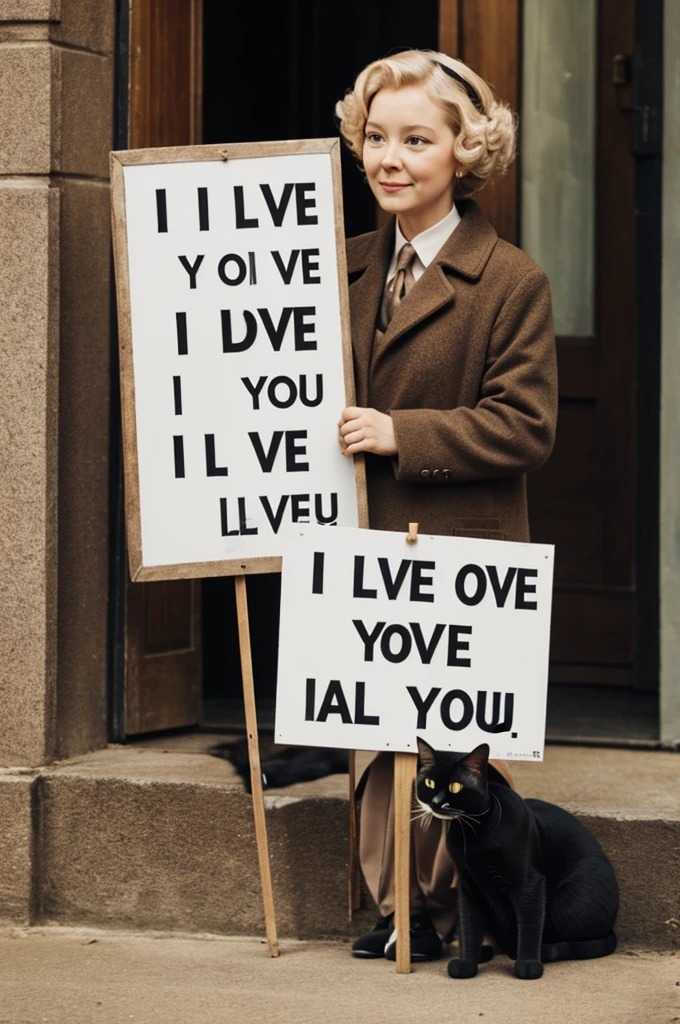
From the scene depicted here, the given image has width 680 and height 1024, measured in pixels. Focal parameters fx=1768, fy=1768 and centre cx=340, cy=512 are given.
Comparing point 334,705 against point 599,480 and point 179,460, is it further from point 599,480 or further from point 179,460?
point 599,480

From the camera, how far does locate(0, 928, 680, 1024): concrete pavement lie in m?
3.88

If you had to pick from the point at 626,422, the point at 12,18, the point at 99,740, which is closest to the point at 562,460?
the point at 626,422

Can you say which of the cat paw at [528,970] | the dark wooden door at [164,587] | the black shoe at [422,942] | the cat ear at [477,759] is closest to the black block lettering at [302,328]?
the cat ear at [477,759]

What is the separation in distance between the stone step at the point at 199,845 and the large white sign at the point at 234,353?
78 cm

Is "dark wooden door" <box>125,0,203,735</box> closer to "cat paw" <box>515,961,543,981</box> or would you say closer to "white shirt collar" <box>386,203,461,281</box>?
"white shirt collar" <box>386,203,461,281</box>

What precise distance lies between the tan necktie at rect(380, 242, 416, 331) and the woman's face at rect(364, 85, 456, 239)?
116 millimetres

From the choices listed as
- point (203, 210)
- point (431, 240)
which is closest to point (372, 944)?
point (431, 240)

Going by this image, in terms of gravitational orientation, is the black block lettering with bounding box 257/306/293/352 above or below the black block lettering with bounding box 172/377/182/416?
above

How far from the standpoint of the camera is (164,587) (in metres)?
5.27

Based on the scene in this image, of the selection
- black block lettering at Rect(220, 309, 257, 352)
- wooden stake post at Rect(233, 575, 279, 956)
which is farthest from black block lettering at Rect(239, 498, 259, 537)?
black block lettering at Rect(220, 309, 257, 352)

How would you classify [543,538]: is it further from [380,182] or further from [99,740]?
[380,182]

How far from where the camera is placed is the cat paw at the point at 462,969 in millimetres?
4098

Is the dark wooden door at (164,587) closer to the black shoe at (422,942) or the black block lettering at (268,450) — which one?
the black block lettering at (268,450)

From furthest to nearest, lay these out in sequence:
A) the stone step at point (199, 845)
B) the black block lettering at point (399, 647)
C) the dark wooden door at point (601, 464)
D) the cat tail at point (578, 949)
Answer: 1. the dark wooden door at point (601, 464)
2. the stone step at point (199, 845)
3. the cat tail at point (578, 949)
4. the black block lettering at point (399, 647)
